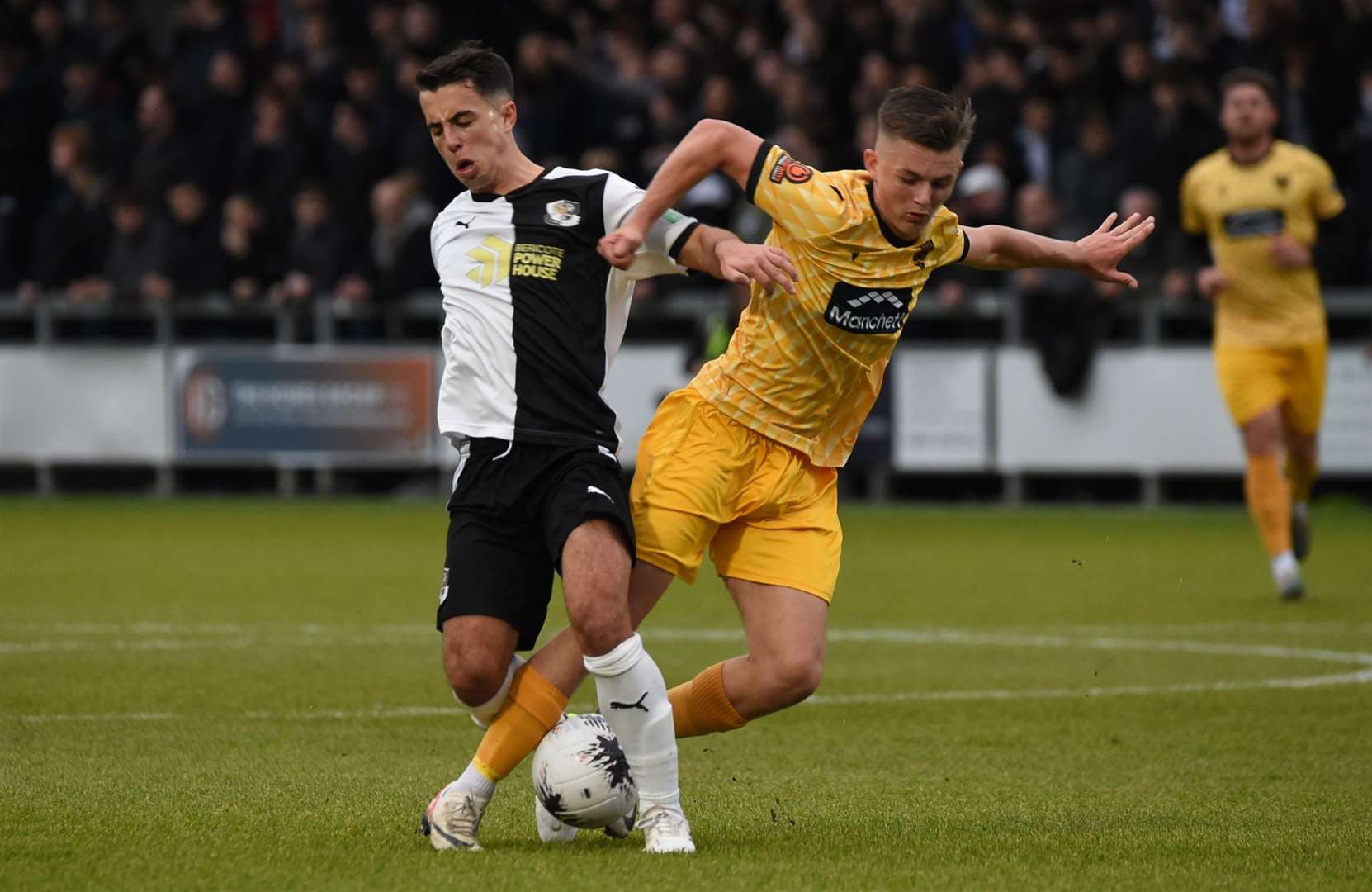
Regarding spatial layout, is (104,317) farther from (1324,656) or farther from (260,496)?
(1324,656)

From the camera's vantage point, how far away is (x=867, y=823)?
5.83 metres

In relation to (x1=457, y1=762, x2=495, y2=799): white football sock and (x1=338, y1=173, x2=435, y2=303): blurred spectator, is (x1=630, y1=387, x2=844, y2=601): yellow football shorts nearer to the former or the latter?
(x1=457, y1=762, x2=495, y2=799): white football sock

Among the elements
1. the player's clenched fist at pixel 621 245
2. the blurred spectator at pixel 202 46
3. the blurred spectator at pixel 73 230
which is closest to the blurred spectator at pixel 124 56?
the blurred spectator at pixel 202 46

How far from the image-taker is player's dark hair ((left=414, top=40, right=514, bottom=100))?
18.9 feet

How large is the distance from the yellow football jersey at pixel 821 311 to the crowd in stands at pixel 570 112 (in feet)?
30.9

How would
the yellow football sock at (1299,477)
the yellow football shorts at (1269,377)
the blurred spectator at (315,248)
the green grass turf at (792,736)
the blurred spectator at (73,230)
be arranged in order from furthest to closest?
the blurred spectator at (73,230)
the blurred spectator at (315,248)
the yellow football sock at (1299,477)
the yellow football shorts at (1269,377)
the green grass turf at (792,736)

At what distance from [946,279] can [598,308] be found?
466 inches

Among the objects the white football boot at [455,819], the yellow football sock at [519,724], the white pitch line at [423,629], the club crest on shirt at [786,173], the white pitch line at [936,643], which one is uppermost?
the club crest on shirt at [786,173]

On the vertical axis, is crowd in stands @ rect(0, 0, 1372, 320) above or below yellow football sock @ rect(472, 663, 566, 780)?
above

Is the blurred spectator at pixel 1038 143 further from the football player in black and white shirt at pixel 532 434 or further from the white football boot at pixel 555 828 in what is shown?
the white football boot at pixel 555 828

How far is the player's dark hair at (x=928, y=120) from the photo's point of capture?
18.7ft

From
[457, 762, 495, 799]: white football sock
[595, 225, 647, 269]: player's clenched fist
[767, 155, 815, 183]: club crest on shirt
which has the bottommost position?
[457, 762, 495, 799]: white football sock

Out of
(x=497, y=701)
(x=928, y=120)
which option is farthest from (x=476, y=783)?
(x=928, y=120)

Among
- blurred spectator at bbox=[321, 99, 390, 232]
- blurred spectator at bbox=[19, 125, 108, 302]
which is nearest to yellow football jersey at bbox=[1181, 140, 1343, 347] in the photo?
blurred spectator at bbox=[321, 99, 390, 232]
